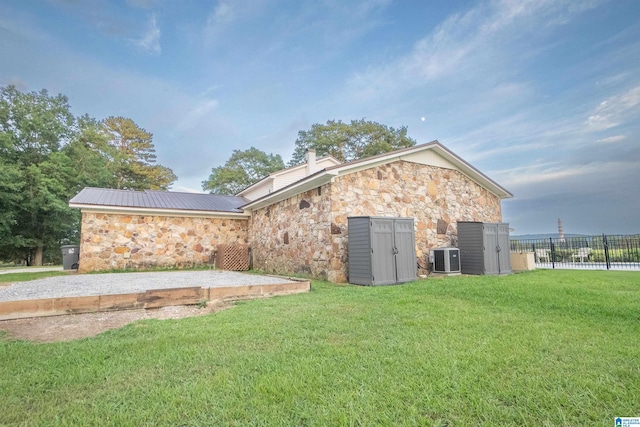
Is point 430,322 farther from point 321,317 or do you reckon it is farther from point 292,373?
point 292,373

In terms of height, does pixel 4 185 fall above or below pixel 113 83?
below

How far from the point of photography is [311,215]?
9312 mm

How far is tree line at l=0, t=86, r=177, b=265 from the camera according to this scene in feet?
63.7

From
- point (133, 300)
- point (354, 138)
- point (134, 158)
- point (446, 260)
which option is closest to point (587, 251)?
point (446, 260)

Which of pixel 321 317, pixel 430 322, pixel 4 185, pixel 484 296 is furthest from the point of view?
pixel 4 185

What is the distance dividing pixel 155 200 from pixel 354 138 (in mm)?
19902

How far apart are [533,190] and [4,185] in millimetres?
29985

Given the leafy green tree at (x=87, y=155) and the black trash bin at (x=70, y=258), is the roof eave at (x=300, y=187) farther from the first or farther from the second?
the leafy green tree at (x=87, y=155)

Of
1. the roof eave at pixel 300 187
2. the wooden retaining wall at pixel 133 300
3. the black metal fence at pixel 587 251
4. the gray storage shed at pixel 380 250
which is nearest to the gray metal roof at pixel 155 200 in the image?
the roof eave at pixel 300 187

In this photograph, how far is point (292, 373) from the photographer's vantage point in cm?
229

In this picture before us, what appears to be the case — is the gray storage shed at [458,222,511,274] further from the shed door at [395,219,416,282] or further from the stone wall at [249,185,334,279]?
the stone wall at [249,185,334,279]

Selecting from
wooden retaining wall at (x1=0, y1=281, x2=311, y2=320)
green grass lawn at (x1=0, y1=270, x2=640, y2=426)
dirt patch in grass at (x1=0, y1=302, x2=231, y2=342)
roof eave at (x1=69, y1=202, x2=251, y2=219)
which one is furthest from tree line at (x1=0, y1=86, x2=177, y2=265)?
green grass lawn at (x1=0, y1=270, x2=640, y2=426)

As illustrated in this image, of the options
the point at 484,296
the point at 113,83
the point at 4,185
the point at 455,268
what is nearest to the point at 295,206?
the point at 455,268

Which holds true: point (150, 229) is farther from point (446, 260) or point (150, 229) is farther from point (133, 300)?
point (446, 260)
